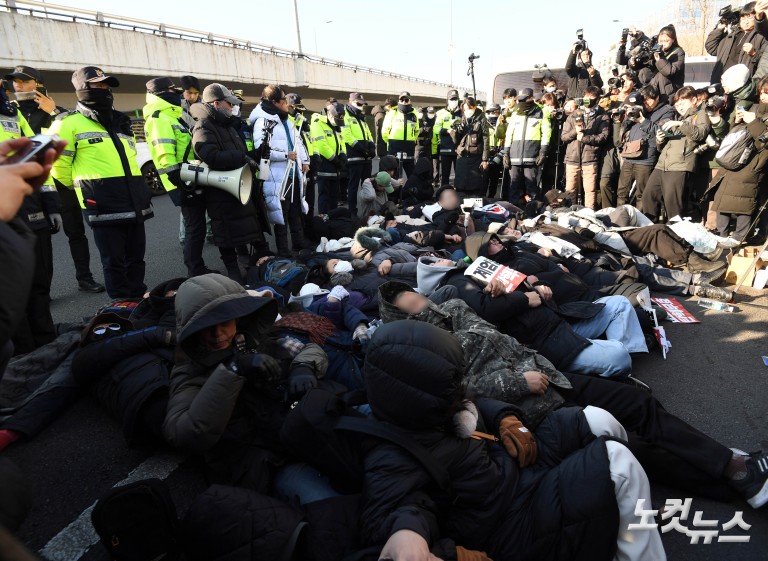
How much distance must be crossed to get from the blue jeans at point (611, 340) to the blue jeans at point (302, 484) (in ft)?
6.02

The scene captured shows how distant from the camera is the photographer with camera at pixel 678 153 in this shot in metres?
6.02

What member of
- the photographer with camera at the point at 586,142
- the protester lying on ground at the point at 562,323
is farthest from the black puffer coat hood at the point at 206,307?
the photographer with camera at the point at 586,142

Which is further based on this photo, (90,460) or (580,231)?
(580,231)

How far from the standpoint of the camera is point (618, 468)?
1.69 meters

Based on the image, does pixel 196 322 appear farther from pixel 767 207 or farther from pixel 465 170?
pixel 465 170

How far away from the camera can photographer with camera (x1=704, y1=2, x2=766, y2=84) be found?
709cm

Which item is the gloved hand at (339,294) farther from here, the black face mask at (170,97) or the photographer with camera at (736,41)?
the photographer with camera at (736,41)

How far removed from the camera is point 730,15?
7660 millimetres

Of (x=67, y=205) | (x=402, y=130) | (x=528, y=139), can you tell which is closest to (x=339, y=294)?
(x=67, y=205)

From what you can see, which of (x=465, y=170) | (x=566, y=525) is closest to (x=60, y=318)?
(x=566, y=525)

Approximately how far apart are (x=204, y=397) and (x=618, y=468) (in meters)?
1.68

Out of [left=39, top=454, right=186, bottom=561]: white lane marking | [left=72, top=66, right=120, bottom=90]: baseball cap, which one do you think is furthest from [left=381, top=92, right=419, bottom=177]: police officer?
[left=39, top=454, right=186, bottom=561]: white lane marking

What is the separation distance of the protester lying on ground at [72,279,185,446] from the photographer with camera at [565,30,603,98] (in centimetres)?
949

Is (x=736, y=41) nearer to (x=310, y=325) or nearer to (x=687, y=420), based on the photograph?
(x=687, y=420)
